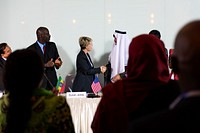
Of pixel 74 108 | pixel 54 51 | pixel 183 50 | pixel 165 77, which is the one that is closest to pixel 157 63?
pixel 165 77

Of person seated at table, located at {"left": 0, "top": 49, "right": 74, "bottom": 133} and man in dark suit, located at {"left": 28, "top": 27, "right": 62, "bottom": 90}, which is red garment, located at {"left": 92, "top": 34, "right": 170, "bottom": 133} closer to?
person seated at table, located at {"left": 0, "top": 49, "right": 74, "bottom": 133}

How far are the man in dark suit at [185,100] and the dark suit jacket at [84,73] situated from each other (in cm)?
444

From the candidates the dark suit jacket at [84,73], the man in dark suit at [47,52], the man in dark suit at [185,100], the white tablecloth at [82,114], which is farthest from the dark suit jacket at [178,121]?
the dark suit jacket at [84,73]

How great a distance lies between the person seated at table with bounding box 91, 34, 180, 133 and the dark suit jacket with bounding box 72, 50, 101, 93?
12.3ft

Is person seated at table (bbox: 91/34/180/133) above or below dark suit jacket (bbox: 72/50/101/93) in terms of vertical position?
above

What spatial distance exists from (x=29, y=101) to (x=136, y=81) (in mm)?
413

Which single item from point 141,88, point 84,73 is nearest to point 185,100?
point 141,88

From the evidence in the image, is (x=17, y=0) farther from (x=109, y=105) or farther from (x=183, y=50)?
(x=183, y=50)

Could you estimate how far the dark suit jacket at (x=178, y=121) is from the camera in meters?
0.87

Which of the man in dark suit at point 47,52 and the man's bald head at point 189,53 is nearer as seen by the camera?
the man's bald head at point 189,53

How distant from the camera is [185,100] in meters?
0.89

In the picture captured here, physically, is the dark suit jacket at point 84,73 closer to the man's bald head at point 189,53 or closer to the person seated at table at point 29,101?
the person seated at table at point 29,101

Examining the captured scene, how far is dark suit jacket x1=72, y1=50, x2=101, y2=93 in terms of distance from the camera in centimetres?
540

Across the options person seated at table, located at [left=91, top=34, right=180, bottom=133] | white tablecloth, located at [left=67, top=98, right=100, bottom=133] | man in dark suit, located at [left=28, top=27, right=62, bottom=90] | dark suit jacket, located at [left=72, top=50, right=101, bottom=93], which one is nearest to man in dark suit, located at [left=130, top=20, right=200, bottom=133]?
person seated at table, located at [left=91, top=34, right=180, bottom=133]
